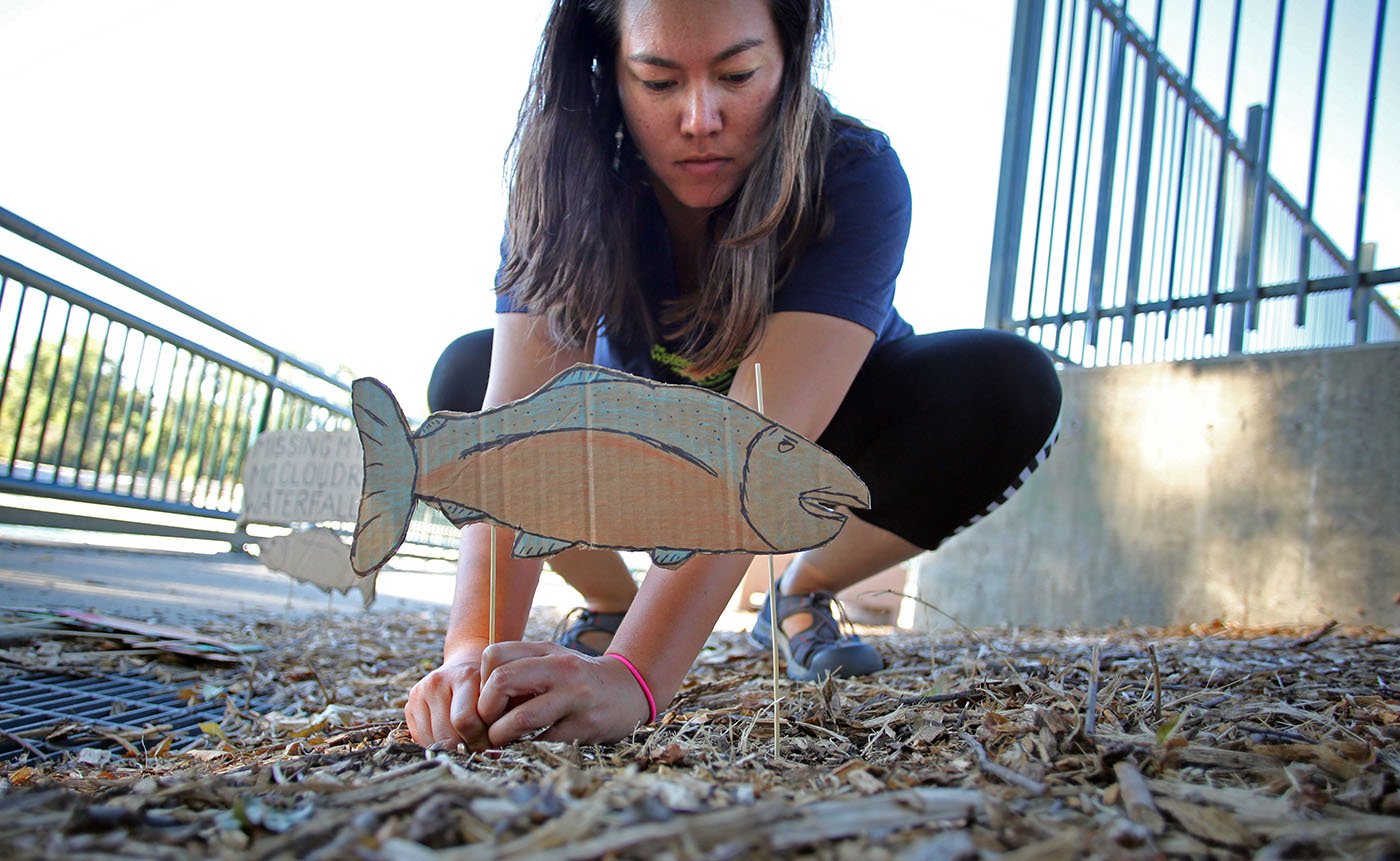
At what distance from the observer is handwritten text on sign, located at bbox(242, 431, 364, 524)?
8.45ft

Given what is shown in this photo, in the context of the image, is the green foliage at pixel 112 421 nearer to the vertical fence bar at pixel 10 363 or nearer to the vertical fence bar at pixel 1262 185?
the vertical fence bar at pixel 10 363

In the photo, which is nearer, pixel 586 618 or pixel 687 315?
pixel 687 315

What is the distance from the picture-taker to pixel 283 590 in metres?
4.09

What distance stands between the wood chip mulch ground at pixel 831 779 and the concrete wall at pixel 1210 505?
1211mm

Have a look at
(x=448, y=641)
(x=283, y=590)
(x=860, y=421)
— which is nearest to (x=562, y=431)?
(x=448, y=641)

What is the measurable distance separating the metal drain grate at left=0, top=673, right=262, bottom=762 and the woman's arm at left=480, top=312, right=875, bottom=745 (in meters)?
0.81

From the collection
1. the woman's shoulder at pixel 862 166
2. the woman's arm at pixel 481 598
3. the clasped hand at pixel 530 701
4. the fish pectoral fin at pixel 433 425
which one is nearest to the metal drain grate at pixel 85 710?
Result: the woman's arm at pixel 481 598

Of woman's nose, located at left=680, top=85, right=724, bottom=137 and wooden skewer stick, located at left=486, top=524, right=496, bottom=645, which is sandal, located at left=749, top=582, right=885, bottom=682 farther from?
woman's nose, located at left=680, top=85, right=724, bottom=137

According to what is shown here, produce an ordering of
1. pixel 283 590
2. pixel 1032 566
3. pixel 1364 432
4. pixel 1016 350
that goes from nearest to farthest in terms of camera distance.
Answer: pixel 1016 350 < pixel 1364 432 < pixel 1032 566 < pixel 283 590

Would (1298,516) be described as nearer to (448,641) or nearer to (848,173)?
(848,173)

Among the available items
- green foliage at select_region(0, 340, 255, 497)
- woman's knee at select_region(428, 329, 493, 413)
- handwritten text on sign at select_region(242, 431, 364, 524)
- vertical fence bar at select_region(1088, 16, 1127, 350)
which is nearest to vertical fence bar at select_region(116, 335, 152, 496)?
green foliage at select_region(0, 340, 255, 497)

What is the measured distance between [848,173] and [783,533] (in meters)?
0.82

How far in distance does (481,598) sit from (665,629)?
13.1 inches

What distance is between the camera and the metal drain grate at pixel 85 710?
1.34 meters
